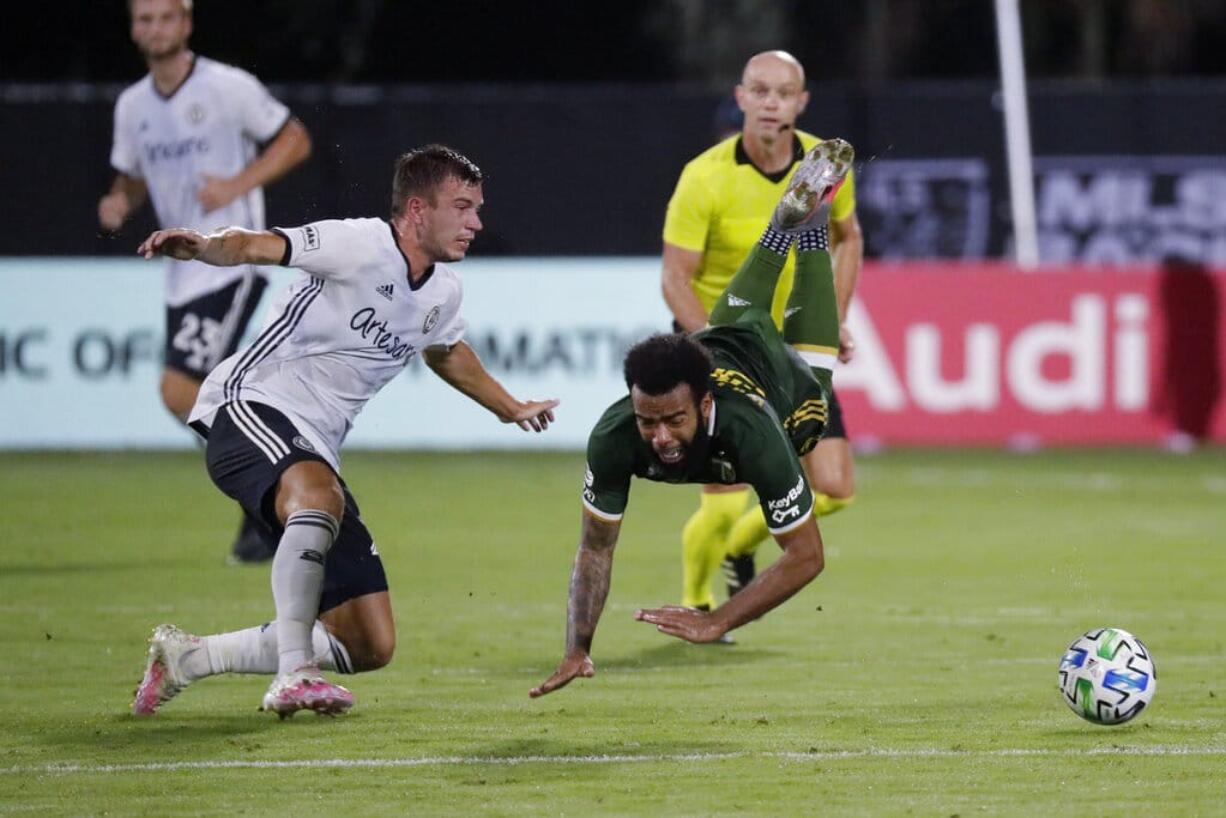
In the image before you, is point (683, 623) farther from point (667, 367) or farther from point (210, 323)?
point (210, 323)

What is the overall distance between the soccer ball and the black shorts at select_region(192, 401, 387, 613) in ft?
7.02

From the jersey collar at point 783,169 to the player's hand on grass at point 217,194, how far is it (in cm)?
260

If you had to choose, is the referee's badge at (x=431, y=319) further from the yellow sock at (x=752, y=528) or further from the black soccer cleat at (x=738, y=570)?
the black soccer cleat at (x=738, y=570)

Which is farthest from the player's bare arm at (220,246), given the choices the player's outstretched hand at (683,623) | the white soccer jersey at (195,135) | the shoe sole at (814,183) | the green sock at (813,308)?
the white soccer jersey at (195,135)

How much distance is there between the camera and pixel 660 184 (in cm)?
2100

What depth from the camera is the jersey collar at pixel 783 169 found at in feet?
31.0

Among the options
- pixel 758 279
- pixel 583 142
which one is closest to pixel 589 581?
pixel 758 279

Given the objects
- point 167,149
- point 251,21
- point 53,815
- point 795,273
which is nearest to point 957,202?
point 251,21

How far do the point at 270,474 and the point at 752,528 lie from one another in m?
2.57

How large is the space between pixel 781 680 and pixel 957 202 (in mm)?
13775

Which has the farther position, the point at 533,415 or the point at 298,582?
the point at 533,415

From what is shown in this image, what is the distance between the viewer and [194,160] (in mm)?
11641

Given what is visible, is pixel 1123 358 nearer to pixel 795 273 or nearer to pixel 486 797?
pixel 795 273

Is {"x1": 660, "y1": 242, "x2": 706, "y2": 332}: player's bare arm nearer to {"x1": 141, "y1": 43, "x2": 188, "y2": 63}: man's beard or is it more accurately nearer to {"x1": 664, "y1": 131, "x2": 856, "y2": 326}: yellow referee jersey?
{"x1": 664, "y1": 131, "x2": 856, "y2": 326}: yellow referee jersey
